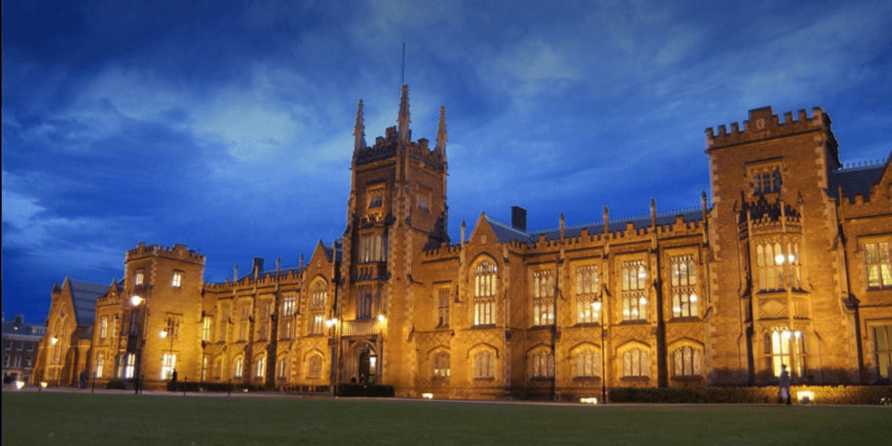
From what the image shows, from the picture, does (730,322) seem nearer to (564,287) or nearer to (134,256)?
(564,287)

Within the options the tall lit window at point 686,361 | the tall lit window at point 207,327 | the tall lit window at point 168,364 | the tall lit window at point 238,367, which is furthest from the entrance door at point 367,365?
the tall lit window at point 686,361

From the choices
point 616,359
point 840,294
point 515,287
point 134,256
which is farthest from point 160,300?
point 840,294

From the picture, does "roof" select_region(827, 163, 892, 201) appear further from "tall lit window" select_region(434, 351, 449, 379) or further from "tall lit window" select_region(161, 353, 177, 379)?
"tall lit window" select_region(161, 353, 177, 379)

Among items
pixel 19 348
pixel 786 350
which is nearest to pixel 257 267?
pixel 786 350

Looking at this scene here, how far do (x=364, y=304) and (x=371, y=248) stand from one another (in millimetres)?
3993

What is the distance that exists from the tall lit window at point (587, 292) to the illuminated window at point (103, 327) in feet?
140

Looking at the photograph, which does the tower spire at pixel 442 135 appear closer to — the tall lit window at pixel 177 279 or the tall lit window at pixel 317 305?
the tall lit window at pixel 317 305

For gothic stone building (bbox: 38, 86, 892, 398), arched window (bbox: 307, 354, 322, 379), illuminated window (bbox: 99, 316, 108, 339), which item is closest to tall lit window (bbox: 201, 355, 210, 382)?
gothic stone building (bbox: 38, 86, 892, 398)

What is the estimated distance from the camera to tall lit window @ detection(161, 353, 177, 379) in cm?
6350

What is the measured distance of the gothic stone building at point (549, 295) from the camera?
3672 cm

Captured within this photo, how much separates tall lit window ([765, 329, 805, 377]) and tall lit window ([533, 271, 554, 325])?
14.0m

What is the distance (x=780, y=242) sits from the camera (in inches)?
1476

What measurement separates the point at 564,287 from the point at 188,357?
116 ft

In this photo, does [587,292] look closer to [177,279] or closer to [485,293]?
[485,293]
